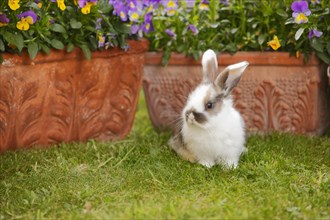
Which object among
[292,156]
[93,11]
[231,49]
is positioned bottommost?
[292,156]

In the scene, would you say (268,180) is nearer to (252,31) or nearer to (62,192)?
(62,192)

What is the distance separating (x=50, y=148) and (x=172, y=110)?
40.8 inches

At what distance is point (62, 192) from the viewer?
2805mm

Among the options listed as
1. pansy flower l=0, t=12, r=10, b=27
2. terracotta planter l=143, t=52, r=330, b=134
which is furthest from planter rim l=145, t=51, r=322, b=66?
pansy flower l=0, t=12, r=10, b=27

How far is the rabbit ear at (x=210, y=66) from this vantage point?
328cm

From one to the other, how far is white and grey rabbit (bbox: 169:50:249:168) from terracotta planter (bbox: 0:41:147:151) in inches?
33.3

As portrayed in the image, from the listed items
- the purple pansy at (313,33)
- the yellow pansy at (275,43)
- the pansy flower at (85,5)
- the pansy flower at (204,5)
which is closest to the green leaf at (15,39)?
the pansy flower at (85,5)

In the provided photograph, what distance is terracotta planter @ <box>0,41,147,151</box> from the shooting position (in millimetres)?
3494

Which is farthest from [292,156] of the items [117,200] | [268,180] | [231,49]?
[117,200]

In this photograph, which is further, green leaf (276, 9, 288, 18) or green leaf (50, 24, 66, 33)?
green leaf (276, 9, 288, 18)

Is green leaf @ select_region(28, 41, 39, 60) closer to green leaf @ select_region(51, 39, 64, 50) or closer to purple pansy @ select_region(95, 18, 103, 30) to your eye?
green leaf @ select_region(51, 39, 64, 50)

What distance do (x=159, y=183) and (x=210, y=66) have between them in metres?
0.80

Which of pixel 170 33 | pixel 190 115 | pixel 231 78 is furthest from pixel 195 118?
pixel 170 33

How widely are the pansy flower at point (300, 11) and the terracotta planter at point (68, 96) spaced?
1100 mm
